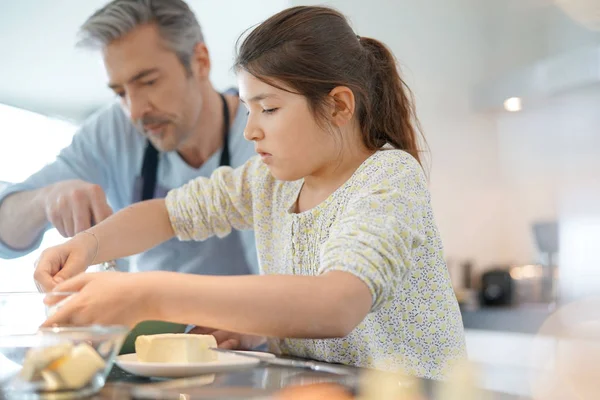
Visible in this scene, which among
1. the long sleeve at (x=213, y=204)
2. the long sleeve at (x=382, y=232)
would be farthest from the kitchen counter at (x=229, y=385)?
the long sleeve at (x=213, y=204)

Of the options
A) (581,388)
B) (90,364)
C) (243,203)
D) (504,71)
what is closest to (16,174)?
(243,203)

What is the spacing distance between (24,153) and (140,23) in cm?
41

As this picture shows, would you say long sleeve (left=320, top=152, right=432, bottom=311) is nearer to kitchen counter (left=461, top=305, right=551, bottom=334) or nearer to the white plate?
the white plate

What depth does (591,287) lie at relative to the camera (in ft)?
9.04

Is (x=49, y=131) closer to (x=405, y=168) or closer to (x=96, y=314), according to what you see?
(x=405, y=168)

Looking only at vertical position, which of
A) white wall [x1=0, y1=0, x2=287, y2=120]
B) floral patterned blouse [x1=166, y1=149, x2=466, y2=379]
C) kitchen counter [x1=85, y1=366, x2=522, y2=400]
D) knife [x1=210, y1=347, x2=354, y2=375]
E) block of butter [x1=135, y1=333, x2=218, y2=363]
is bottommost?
kitchen counter [x1=85, y1=366, x2=522, y2=400]

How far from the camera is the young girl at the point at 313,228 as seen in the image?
0.73 m

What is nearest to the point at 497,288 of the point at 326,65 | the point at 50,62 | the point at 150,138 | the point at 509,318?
the point at 509,318

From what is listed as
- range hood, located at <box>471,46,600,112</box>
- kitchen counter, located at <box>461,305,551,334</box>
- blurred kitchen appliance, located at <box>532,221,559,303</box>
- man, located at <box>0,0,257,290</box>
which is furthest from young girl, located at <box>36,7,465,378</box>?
blurred kitchen appliance, located at <box>532,221,559,303</box>

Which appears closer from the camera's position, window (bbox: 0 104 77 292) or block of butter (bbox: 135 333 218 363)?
block of butter (bbox: 135 333 218 363)

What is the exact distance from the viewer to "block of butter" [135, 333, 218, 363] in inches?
29.2

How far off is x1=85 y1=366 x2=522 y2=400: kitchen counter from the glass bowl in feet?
0.07

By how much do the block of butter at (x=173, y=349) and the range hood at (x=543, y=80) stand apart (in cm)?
231

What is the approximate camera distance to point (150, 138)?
1.76 metres
